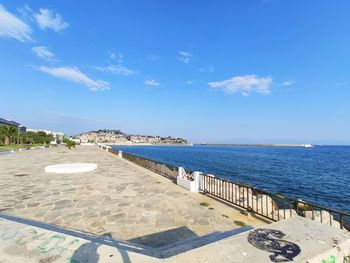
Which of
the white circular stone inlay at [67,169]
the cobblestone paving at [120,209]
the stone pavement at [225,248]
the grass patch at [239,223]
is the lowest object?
the grass patch at [239,223]

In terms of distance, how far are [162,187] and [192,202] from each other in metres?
2.72

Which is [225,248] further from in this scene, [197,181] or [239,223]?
[197,181]

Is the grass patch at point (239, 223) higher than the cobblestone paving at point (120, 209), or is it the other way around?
the cobblestone paving at point (120, 209)

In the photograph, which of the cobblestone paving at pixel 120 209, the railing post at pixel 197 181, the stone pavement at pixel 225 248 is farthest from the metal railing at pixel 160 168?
the stone pavement at pixel 225 248

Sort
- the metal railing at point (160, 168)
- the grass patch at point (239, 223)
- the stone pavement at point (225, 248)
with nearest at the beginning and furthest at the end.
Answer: the stone pavement at point (225, 248) < the grass patch at point (239, 223) < the metal railing at point (160, 168)

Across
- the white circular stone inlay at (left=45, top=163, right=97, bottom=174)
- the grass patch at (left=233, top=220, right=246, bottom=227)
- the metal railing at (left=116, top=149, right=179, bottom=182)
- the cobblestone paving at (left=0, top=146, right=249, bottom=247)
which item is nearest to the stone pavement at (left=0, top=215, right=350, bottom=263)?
the cobblestone paving at (left=0, top=146, right=249, bottom=247)

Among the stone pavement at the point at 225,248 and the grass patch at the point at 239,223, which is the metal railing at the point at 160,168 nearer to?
the grass patch at the point at 239,223

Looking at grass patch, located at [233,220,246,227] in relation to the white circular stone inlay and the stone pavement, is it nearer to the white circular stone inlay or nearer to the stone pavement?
the stone pavement

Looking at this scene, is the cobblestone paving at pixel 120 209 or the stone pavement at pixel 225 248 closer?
the stone pavement at pixel 225 248

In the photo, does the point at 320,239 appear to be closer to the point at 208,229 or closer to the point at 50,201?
the point at 208,229

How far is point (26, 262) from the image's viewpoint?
9.80ft

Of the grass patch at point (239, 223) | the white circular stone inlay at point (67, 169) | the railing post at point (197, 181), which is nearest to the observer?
the grass patch at point (239, 223)

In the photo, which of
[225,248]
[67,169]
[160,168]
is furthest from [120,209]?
[67,169]

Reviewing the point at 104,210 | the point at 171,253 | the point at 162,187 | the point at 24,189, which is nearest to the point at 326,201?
the point at 162,187
